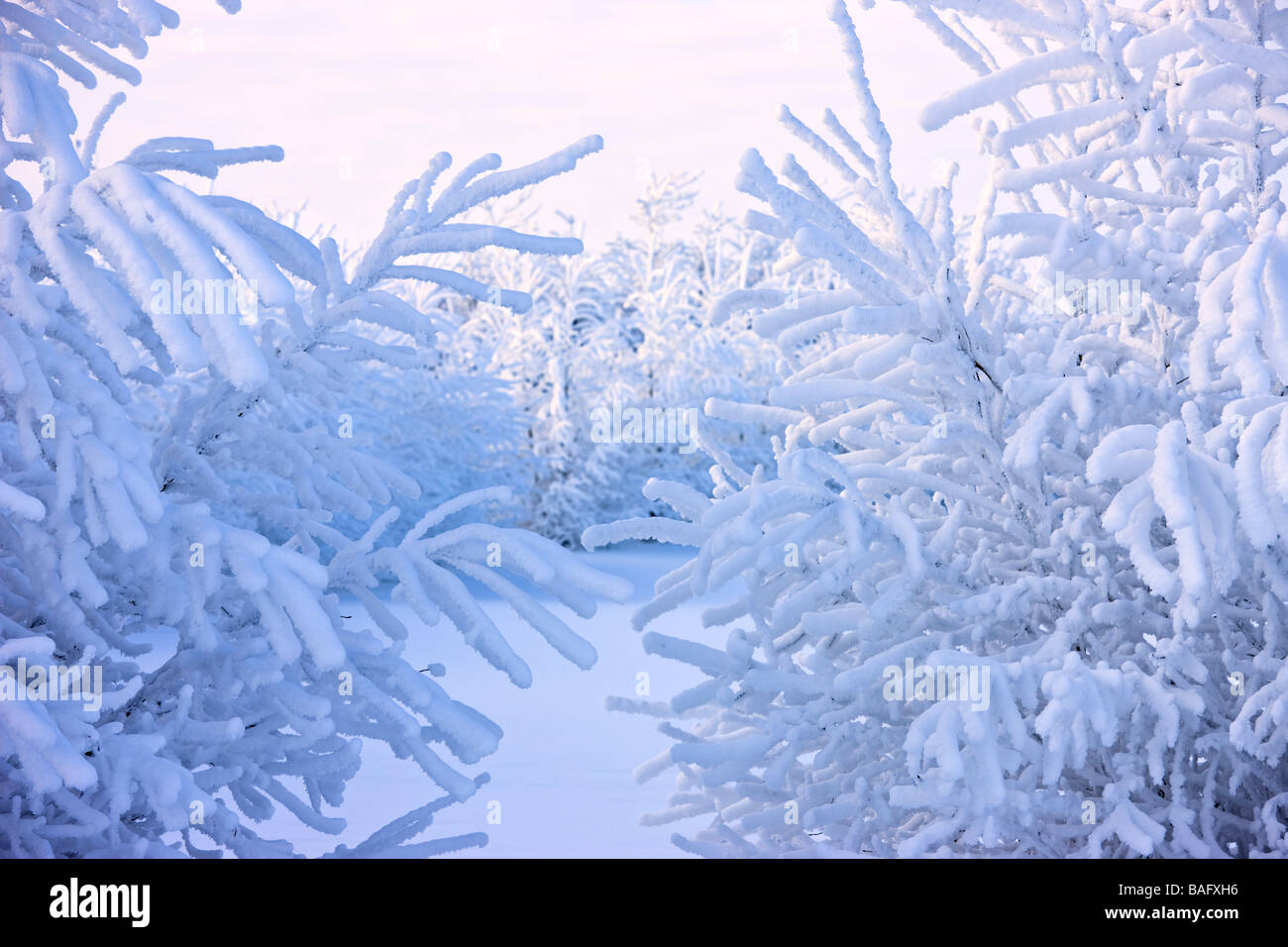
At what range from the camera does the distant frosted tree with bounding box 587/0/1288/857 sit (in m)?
2.69

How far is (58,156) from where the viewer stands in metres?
2.58

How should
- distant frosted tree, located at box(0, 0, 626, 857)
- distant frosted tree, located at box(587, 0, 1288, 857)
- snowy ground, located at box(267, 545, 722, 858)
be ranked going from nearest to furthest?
distant frosted tree, located at box(0, 0, 626, 857) < distant frosted tree, located at box(587, 0, 1288, 857) < snowy ground, located at box(267, 545, 722, 858)

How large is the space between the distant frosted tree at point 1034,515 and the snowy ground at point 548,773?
1.35 m

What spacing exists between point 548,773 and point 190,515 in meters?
4.13

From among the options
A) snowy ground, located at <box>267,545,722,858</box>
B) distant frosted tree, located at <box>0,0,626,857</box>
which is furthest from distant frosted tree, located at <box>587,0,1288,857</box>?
snowy ground, located at <box>267,545,722,858</box>

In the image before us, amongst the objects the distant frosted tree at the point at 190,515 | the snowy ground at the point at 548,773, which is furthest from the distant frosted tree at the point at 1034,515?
the snowy ground at the point at 548,773

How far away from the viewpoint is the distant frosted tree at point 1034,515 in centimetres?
269

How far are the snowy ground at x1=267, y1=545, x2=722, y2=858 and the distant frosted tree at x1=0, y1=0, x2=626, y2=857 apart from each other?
122cm

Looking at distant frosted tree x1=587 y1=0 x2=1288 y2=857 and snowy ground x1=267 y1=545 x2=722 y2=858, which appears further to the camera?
snowy ground x1=267 y1=545 x2=722 y2=858

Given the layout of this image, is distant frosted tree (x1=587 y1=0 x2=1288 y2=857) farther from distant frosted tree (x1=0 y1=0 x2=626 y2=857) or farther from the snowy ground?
the snowy ground

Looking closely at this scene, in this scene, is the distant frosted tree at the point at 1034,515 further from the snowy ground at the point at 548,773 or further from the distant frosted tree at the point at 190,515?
the snowy ground at the point at 548,773

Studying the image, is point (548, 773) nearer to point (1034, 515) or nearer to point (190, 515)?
point (1034, 515)

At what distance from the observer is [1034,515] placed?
11.2ft

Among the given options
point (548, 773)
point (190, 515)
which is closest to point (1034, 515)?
point (190, 515)
